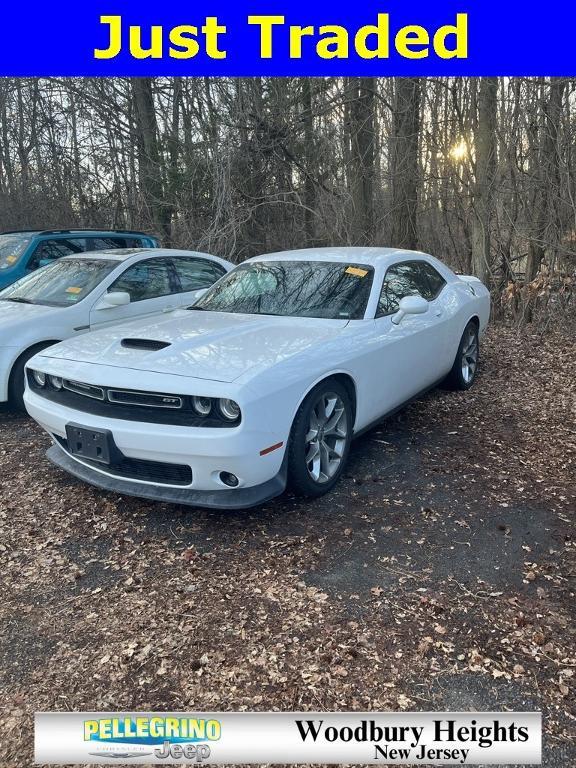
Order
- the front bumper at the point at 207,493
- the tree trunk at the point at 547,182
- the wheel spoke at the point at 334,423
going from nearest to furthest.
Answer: the front bumper at the point at 207,493, the wheel spoke at the point at 334,423, the tree trunk at the point at 547,182

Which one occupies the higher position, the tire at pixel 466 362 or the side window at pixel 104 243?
the side window at pixel 104 243

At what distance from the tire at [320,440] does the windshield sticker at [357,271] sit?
1098 millimetres

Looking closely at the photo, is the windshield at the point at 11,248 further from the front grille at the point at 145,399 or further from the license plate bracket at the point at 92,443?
the front grille at the point at 145,399

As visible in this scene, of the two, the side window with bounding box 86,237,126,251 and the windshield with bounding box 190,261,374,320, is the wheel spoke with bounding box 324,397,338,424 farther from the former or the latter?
the side window with bounding box 86,237,126,251

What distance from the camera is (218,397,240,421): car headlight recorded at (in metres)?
3.17

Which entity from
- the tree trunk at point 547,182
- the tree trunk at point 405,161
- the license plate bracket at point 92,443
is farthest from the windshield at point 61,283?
the tree trunk at point 405,161

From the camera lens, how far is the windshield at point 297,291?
171 inches

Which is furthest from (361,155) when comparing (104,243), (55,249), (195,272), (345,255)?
(345,255)

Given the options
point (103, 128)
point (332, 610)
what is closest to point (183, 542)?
point (332, 610)

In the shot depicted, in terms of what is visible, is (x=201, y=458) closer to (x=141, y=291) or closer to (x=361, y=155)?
(x=141, y=291)

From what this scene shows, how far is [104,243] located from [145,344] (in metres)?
4.79

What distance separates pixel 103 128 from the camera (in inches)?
591

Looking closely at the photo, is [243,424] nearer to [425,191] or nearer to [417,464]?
[417,464]

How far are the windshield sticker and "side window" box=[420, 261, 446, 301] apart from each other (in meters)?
0.91
